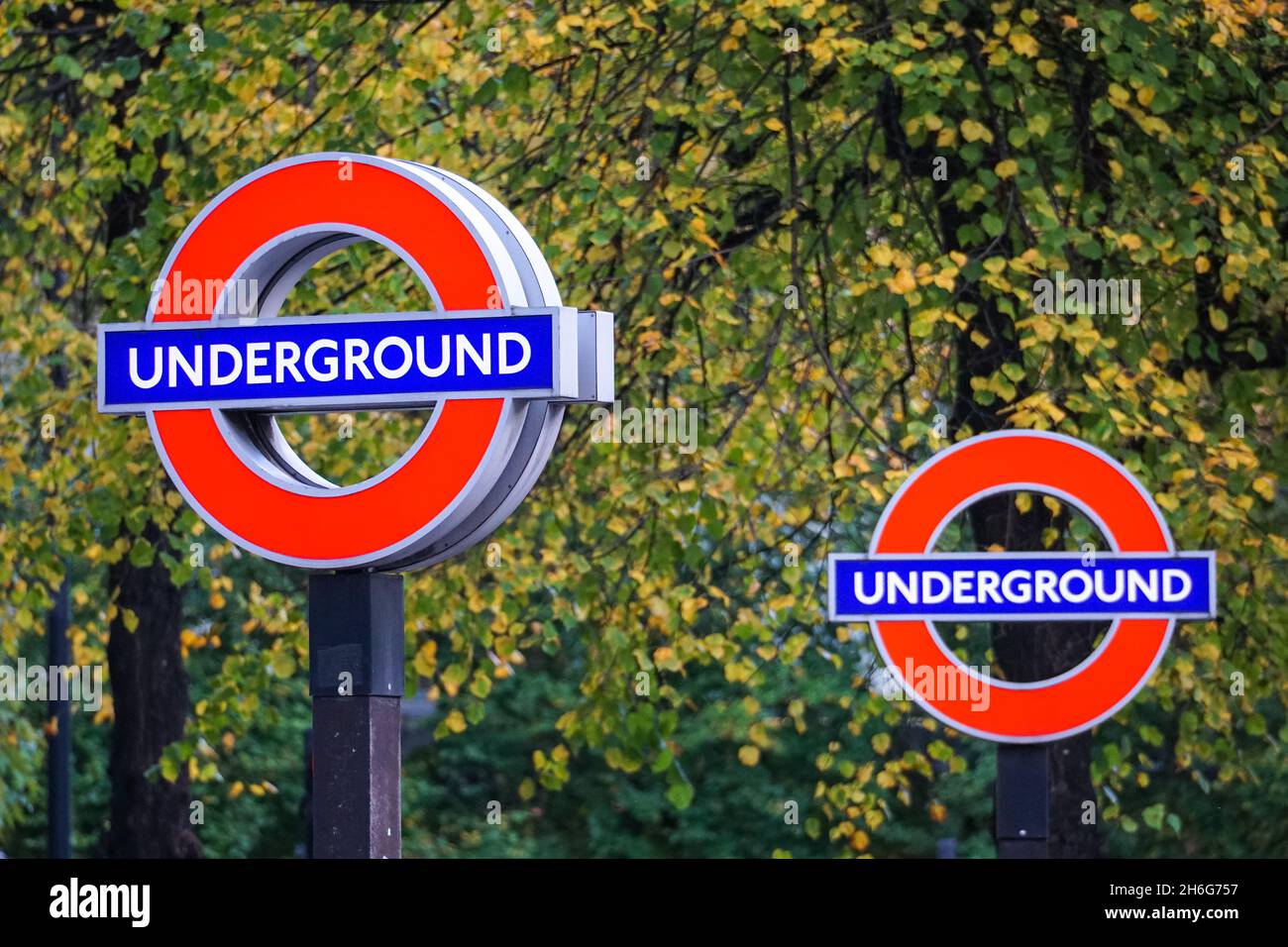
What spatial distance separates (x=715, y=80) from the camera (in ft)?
30.7

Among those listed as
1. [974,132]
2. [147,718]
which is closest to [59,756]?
[147,718]

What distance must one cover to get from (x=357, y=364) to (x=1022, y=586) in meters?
2.47

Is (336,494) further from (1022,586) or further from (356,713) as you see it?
(1022,586)

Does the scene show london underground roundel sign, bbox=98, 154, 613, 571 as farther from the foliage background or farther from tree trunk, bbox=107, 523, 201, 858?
tree trunk, bbox=107, 523, 201, 858

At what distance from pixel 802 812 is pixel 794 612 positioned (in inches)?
612

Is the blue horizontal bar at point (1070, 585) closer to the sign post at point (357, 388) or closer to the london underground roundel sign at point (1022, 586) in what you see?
the london underground roundel sign at point (1022, 586)

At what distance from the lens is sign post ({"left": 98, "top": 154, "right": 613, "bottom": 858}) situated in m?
4.59

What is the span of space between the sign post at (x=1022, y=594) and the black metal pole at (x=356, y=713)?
1932mm

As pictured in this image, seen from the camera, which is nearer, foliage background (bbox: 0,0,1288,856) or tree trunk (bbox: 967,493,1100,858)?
foliage background (bbox: 0,0,1288,856)

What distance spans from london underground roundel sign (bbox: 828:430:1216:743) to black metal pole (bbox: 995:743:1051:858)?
2.4 inches

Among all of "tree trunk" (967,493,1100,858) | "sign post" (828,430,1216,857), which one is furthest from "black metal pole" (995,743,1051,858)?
"tree trunk" (967,493,1100,858)

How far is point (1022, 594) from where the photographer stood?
6.20m

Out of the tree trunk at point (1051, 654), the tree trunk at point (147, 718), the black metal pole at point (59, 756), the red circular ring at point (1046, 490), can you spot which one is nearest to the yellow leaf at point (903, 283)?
the tree trunk at point (1051, 654)
